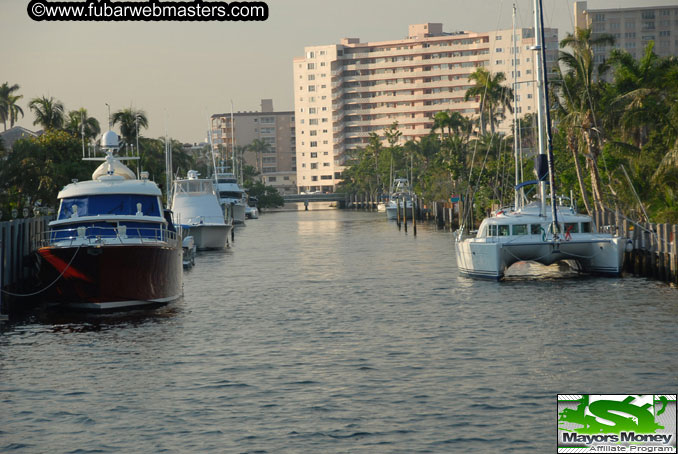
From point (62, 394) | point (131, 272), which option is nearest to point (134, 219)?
point (131, 272)

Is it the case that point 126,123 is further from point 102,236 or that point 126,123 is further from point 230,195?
point 102,236

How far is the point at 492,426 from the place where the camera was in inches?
755

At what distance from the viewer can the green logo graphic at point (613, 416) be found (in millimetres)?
17155

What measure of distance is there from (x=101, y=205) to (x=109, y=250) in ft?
11.3

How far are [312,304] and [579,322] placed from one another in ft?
36.4

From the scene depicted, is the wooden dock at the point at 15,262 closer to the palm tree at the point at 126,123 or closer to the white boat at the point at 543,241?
the white boat at the point at 543,241

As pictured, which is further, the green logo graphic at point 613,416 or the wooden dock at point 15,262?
the wooden dock at point 15,262

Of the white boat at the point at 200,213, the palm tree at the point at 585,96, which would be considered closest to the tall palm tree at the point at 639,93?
the palm tree at the point at 585,96

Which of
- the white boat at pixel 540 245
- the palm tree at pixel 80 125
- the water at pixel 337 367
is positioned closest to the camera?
the water at pixel 337 367

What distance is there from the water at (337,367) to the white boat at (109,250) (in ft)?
2.69

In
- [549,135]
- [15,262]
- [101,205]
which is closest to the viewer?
[101,205]

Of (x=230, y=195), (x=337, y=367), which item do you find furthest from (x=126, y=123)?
(x=337, y=367)

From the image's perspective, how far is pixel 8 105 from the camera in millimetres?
134625

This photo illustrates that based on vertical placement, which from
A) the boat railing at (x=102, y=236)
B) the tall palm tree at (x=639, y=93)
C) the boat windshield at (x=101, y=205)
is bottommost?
the boat railing at (x=102, y=236)
